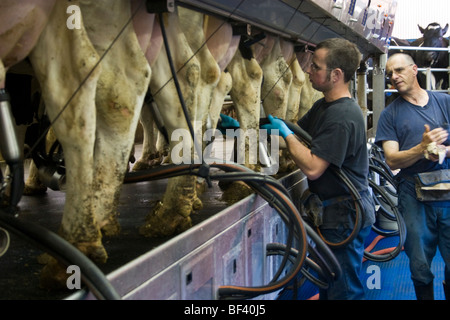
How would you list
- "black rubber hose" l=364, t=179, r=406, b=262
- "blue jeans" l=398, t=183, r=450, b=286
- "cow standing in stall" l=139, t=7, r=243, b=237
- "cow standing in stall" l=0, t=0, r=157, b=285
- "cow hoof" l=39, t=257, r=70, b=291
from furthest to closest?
"black rubber hose" l=364, t=179, r=406, b=262, "blue jeans" l=398, t=183, r=450, b=286, "cow standing in stall" l=139, t=7, r=243, b=237, "cow standing in stall" l=0, t=0, r=157, b=285, "cow hoof" l=39, t=257, r=70, b=291

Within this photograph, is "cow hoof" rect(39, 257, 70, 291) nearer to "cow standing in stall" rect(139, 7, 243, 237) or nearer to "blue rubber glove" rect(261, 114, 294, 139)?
"cow standing in stall" rect(139, 7, 243, 237)

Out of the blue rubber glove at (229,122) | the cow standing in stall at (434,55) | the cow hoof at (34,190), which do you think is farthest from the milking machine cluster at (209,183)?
the cow standing in stall at (434,55)

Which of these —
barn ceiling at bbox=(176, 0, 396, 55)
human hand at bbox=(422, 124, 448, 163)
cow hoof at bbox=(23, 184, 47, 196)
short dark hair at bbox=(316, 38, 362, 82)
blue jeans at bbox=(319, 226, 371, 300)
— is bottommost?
blue jeans at bbox=(319, 226, 371, 300)

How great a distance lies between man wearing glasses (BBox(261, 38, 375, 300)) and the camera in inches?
119

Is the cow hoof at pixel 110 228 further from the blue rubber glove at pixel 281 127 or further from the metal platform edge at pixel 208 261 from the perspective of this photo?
the blue rubber glove at pixel 281 127

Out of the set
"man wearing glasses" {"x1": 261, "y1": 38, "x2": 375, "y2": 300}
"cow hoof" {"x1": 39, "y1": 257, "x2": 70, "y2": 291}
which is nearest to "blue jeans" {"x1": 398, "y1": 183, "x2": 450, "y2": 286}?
"man wearing glasses" {"x1": 261, "y1": 38, "x2": 375, "y2": 300}

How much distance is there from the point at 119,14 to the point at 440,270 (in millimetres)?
3483

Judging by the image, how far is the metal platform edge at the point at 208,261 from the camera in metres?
1.83

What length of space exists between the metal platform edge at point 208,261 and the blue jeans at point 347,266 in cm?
42

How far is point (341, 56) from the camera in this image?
312cm

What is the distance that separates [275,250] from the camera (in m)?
3.51

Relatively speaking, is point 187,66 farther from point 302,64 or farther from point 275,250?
point 302,64

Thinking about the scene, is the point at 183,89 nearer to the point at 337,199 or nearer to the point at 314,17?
the point at 337,199
